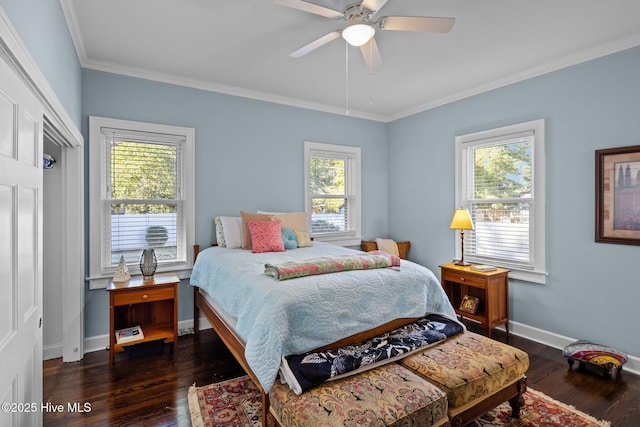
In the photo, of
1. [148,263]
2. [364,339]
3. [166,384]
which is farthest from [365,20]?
[166,384]

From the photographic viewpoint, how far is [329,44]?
2893 millimetres

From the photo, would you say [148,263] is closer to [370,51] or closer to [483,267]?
[370,51]

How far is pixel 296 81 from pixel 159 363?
10.2 ft

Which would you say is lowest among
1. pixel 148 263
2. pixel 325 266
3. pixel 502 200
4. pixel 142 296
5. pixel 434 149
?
pixel 142 296

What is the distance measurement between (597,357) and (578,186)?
4.85ft

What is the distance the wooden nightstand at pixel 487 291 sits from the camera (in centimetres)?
334

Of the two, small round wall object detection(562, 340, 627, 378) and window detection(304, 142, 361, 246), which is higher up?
window detection(304, 142, 361, 246)

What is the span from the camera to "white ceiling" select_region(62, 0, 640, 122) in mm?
2361

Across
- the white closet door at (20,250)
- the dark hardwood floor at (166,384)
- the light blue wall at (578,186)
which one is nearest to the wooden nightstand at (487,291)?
the light blue wall at (578,186)

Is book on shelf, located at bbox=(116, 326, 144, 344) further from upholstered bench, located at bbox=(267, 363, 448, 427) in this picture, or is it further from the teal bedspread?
upholstered bench, located at bbox=(267, 363, 448, 427)

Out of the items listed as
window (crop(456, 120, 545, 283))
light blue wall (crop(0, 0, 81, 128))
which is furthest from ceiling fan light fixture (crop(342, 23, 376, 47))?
window (crop(456, 120, 545, 283))

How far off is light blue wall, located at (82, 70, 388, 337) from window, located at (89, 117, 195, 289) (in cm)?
11

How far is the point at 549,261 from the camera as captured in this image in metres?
3.34

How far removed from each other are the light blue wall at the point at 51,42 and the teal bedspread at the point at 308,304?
1.66 meters
